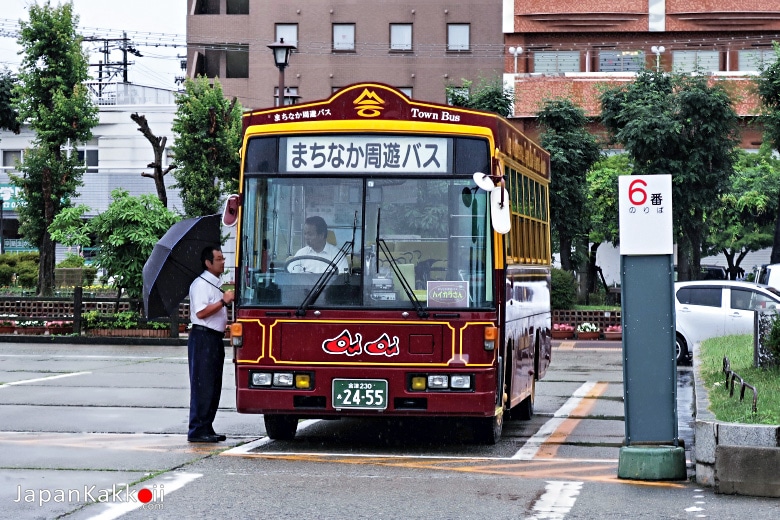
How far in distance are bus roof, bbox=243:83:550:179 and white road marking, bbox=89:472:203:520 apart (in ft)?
11.8

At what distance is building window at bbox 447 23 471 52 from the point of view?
192ft

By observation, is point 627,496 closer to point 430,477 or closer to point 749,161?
point 430,477

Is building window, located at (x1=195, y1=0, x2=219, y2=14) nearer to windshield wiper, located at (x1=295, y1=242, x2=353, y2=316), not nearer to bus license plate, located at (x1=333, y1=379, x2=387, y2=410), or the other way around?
windshield wiper, located at (x1=295, y1=242, x2=353, y2=316)

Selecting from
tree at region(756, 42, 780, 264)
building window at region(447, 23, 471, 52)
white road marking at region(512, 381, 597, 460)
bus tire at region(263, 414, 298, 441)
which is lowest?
white road marking at region(512, 381, 597, 460)

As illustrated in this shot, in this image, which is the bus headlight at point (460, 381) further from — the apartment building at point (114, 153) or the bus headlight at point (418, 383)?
the apartment building at point (114, 153)

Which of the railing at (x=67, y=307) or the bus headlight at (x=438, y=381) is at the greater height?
the railing at (x=67, y=307)

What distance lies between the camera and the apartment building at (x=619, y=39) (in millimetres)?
53062

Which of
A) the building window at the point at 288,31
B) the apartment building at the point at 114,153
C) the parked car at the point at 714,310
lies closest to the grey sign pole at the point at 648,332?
the parked car at the point at 714,310

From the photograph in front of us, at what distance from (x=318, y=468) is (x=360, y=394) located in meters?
1.07

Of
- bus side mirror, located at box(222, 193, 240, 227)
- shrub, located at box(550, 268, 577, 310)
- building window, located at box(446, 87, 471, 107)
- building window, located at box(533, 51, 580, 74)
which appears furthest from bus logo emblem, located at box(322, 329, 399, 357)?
building window, located at box(533, 51, 580, 74)

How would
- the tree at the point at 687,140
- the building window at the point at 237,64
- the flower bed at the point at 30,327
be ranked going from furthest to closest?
the building window at the point at 237,64 → the tree at the point at 687,140 → the flower bed at the point at 30,327

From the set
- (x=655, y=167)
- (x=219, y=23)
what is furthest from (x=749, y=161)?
(x=219, y=23)

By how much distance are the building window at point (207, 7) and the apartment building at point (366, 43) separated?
1.60 meters

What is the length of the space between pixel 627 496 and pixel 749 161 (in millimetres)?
46583
